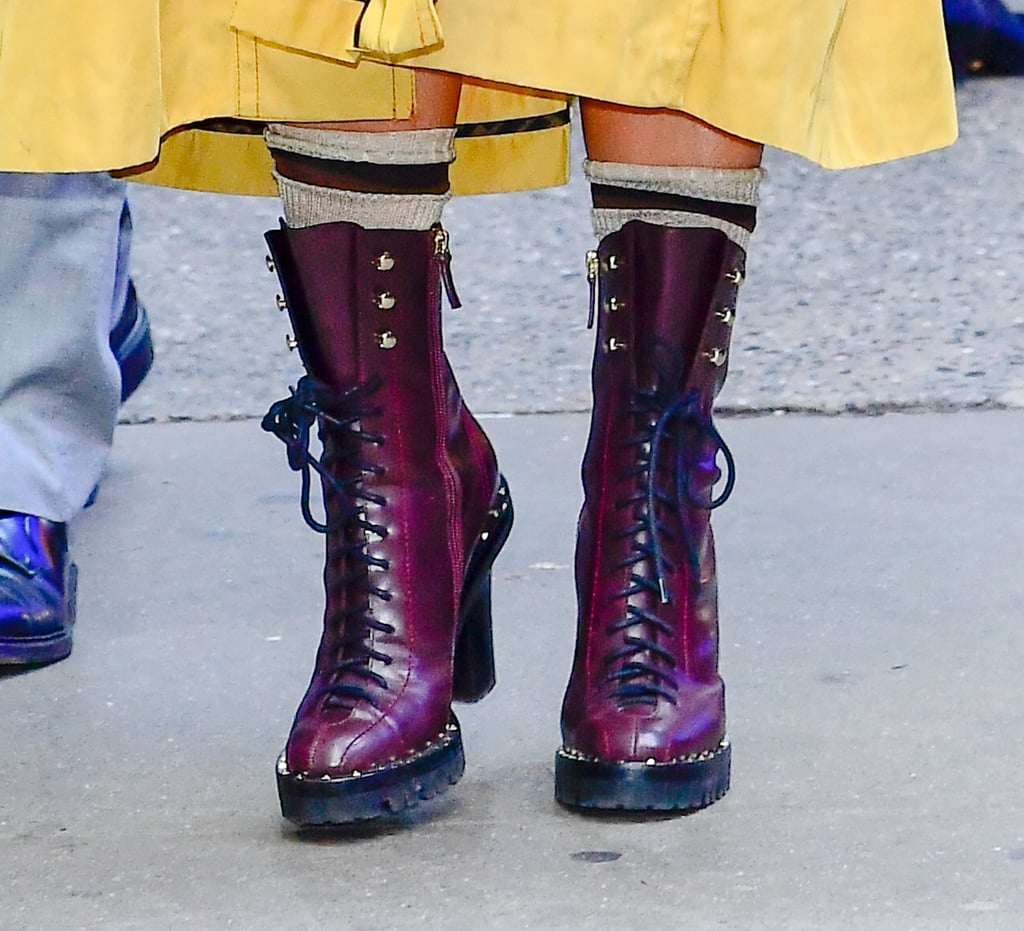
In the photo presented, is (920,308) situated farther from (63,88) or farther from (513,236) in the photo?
(63,88)

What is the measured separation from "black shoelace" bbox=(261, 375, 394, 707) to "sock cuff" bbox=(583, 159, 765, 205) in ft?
0.70

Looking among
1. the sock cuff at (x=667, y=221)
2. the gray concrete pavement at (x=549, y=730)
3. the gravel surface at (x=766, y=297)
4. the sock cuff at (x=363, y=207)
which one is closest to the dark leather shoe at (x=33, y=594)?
the gray concrete pavement at (x=549, y=730)

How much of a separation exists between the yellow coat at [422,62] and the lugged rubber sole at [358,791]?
41 centimetres

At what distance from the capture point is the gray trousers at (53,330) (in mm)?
1685

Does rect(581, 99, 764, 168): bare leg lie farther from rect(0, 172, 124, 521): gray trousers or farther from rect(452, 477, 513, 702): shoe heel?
rect(0, 172, 124, 521): gray trousers

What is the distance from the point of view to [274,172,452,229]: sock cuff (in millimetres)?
1187

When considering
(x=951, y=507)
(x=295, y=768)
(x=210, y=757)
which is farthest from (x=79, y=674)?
(x=951, y=507)

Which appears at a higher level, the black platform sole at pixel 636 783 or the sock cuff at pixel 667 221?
the sock cuff at pixel 667 221

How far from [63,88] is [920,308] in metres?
2.03

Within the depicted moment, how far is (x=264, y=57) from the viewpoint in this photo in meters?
1.15

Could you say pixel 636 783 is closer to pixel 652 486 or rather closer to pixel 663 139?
pixel 652 486

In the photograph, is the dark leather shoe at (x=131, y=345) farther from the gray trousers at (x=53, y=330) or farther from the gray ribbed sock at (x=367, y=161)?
the gray ribbed sock at (x=367, y=161)

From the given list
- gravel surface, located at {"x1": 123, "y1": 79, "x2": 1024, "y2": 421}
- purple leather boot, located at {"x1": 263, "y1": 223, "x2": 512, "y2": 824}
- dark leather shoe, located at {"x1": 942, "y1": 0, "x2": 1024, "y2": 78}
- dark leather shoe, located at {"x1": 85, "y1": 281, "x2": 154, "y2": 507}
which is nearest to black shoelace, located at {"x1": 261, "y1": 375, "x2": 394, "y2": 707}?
purple leather boot, located at {"x1": 263, "y1": 223, "x2": 512, "y2": 824}

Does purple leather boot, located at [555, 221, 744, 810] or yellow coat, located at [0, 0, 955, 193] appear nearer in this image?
yellow coat, located at [0, 0, 955, 193]
